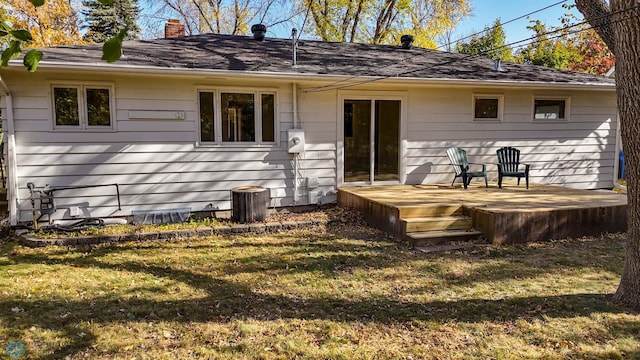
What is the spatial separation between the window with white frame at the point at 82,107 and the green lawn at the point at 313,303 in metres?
1.90

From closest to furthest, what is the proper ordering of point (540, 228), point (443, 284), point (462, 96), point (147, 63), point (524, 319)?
point (524, 319)
point (443, 284)
point (540, 228)
point (147, 63)
point (462, 96)

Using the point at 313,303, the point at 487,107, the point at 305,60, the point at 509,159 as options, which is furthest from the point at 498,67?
the point at 313,303

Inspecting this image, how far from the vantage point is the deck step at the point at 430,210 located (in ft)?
19.0

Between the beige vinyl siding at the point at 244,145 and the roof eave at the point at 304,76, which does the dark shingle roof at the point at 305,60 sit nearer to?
the roof eave at the point at 304,76

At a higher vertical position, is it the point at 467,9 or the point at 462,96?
the point at 467,9

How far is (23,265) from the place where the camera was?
4566 millimetres

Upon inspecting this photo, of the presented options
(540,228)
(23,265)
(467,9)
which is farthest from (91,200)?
(467,9)

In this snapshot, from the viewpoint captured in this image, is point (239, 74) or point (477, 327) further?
point (239, 74)

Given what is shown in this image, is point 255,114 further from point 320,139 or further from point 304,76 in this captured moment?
point 320,139

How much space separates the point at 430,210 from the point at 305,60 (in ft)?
12.1

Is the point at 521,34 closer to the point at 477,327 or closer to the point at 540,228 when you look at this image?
the point at 540,228

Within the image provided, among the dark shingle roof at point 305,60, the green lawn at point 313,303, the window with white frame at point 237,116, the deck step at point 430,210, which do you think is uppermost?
the dark shingle roof at point 305,60

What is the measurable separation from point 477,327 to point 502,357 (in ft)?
1.35

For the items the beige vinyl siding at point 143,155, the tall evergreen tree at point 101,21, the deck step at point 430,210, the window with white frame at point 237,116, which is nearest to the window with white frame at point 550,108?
the deck step at point 430,210
